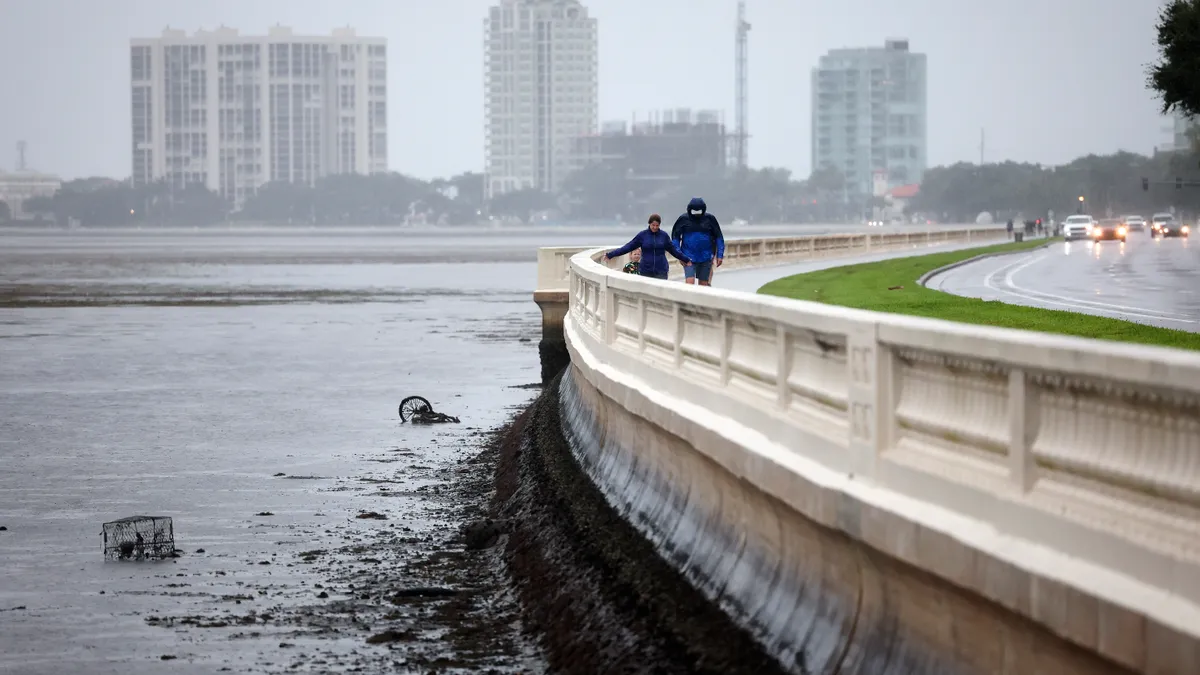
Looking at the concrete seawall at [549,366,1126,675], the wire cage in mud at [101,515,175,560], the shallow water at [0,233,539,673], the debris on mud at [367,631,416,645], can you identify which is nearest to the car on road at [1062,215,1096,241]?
the shallow water at [0,233,539,673]

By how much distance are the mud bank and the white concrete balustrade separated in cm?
78

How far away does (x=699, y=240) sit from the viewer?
80.6 ft

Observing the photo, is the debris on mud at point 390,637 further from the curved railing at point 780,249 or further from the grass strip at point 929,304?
the curved railing at point 780,249

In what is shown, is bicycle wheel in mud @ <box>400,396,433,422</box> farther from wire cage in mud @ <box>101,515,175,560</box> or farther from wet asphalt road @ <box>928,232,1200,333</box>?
wet asphalt road @ <box>928,232,1200,333</box>

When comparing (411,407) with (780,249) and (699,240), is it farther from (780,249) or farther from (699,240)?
(780,249)

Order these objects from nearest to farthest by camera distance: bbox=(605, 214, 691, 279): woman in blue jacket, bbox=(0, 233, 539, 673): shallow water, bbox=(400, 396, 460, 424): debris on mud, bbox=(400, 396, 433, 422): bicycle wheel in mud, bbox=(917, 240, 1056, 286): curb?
bbox=(0, 233, 539, 673): shallow water → bbox=(605, 214, 691, 279): woman in blue jacket → bbox=(400, 396, 460, 424): debris on mud → bbox=(400, 396, 433, 422): bicycle wheel in mud → bbox=(917, 240, 1056, 286): curb

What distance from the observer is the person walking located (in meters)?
24.4

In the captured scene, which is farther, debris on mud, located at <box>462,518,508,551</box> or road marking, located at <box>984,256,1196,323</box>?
road marking, located at <box>984,256,1196,323</box>

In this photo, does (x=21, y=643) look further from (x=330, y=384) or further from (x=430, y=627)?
(x=330, y=384)

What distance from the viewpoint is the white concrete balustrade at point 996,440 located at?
548cm

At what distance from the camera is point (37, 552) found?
1441 cm

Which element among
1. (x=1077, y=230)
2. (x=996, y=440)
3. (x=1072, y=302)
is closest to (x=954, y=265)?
(x=1072, y=302)

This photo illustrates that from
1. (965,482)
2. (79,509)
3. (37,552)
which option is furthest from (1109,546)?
(79,509)

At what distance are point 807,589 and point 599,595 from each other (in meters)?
2.61
